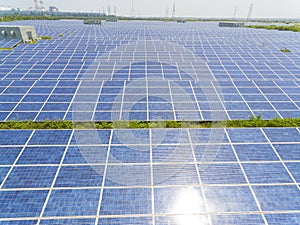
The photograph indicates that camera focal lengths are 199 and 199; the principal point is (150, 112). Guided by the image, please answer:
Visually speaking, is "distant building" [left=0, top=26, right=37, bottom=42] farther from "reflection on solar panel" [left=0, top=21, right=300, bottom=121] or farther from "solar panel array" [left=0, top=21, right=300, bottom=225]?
"solar panel array" [left=0, top=21, right=300, bottom=225]

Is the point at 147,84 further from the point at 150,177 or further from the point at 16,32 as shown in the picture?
the point at 16,32

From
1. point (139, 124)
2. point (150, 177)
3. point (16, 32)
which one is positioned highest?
point (16, 32)

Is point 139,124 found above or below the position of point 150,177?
below

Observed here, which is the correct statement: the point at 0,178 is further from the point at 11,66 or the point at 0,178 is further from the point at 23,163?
the point at 11,66

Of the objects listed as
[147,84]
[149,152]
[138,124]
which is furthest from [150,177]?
[147,84]

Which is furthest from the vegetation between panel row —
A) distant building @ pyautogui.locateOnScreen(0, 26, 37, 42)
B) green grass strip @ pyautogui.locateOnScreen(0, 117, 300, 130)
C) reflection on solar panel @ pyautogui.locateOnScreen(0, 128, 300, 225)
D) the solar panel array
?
distant building @ pyautogui.locateOnScreen(0, 26, 37, 42)

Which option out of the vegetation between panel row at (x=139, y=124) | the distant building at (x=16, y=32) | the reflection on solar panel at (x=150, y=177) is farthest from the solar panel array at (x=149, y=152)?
the distant building at (x=16, y=32)

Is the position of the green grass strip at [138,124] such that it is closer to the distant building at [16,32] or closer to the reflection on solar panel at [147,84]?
the reflection on solar panel at [147,84]
